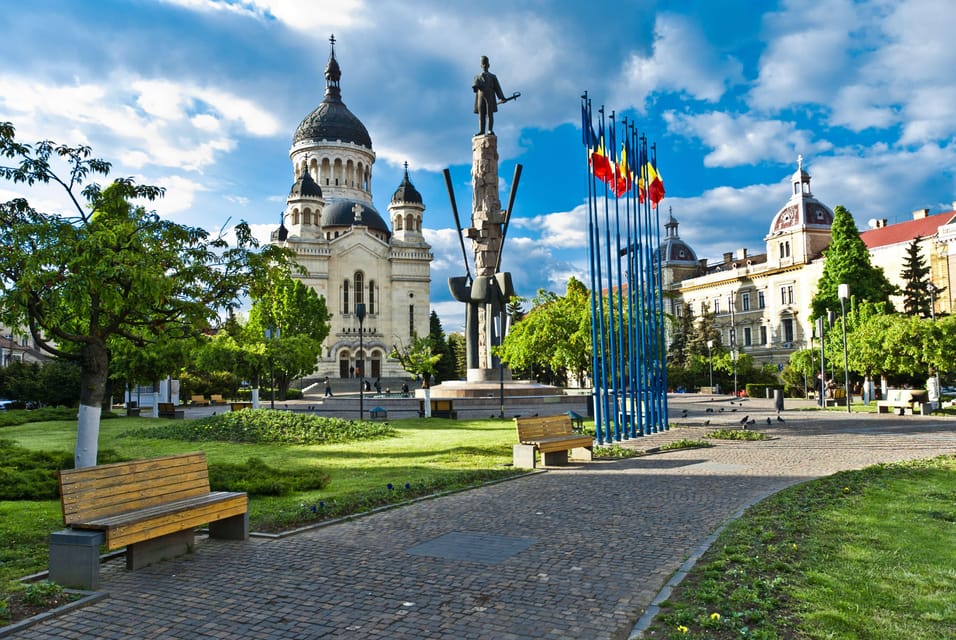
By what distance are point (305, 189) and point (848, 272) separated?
5511 centimetres

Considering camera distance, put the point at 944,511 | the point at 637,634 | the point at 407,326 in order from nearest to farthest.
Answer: the point at 637,634
the point at 944,511
the point at 407,326

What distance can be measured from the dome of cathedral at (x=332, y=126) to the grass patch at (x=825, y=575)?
84607 millimetres

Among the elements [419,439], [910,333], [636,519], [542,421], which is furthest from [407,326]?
[636,519]

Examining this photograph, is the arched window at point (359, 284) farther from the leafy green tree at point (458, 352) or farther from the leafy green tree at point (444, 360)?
the leafy green tree at point (458, 352)

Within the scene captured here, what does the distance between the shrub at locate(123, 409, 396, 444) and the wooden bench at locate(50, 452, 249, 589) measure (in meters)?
11.3

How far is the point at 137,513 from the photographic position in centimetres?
663

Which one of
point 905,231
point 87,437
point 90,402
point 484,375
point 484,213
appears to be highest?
point 905,231

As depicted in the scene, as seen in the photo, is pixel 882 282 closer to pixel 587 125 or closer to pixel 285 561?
→ pixel 587 125

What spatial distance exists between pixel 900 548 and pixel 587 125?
42.2ft

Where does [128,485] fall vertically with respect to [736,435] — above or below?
above

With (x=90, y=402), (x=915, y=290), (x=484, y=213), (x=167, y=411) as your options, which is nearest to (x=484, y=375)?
(x=484, y=213)

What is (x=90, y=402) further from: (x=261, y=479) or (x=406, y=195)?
(x=406, y=195)

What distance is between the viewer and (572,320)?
3475 centimetres

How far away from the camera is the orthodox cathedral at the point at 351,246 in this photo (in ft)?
263
